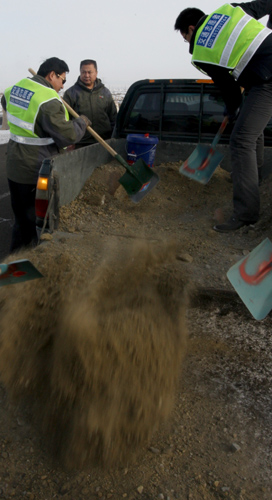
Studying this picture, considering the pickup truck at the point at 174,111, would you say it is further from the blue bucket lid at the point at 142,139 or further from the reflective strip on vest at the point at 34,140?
the reflective strip on vest at the point at 34,140

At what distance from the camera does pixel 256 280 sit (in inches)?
101

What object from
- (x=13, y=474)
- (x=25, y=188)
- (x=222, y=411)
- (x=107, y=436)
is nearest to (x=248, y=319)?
(x=222, y=411)

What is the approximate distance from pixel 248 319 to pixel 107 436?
4.78 ft

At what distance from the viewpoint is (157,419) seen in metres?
2.37

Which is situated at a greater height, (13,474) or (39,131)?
(39,131)

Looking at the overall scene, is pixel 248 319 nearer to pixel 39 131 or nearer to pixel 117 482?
pixel 117 482

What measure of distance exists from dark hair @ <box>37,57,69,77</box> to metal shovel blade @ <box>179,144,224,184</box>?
4.83ft

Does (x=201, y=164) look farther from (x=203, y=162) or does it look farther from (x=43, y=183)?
(x=43, y=183)

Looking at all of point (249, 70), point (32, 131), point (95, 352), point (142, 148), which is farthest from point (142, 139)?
point (95, 352)

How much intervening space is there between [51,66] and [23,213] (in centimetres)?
138

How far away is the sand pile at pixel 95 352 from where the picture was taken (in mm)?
2221

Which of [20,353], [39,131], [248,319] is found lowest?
[248,319]

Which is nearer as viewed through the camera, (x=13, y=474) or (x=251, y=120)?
(x=13, y=474)

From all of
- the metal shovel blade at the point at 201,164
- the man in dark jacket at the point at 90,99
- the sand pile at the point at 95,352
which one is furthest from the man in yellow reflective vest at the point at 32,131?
the man in dark jacket at the point at 90,99
